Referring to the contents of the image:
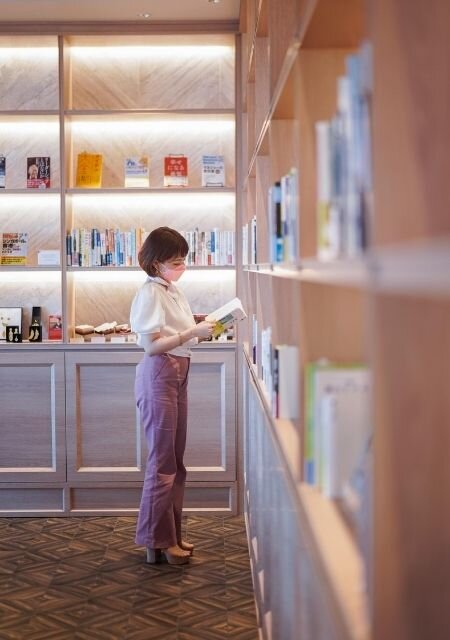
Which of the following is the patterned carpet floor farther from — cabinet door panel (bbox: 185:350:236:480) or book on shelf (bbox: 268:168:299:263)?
book on shelf (bbox: 268:168:299:263)

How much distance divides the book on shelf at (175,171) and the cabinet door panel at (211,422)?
1187mm

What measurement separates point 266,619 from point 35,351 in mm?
3028

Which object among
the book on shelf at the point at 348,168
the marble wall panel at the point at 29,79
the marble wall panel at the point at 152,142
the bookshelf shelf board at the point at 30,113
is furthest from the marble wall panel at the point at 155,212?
the book on shelf at the point at 348,168

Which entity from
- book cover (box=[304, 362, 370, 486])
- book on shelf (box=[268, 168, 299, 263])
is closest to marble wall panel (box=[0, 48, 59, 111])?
book on shelf (box=[268, 168, 299, 263])

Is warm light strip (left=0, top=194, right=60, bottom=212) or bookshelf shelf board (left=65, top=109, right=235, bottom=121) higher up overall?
bookshelf shelf board (left=65, top=109, right=235, bottom=121)

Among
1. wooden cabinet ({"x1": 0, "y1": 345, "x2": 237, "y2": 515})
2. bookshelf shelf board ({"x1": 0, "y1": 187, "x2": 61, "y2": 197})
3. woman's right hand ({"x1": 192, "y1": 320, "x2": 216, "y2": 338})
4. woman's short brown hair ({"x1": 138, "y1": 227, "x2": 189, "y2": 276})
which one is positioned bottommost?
wooden cabinet ({"x1": 0, "y1": 345, "x2": 237, "y2": 515})

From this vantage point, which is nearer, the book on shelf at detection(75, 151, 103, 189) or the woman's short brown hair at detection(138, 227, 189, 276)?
the woman's short brown hair at detection(138, 227, 189, 276)

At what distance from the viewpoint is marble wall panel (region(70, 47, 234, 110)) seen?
5961 millimetres

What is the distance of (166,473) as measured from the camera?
4.68 metres

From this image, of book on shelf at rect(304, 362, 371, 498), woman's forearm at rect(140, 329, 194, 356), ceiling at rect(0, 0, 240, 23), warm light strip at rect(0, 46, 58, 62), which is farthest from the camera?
warm light strip at rect(0, 46, 58, 62)

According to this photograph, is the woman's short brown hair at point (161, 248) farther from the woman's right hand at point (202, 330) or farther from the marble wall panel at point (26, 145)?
the marble wall panel at point (26, 145)

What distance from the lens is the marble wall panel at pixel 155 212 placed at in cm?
601

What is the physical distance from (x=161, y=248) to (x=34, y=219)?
5.76ft

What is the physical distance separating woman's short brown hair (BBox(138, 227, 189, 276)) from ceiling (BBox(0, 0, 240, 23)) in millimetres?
1560
